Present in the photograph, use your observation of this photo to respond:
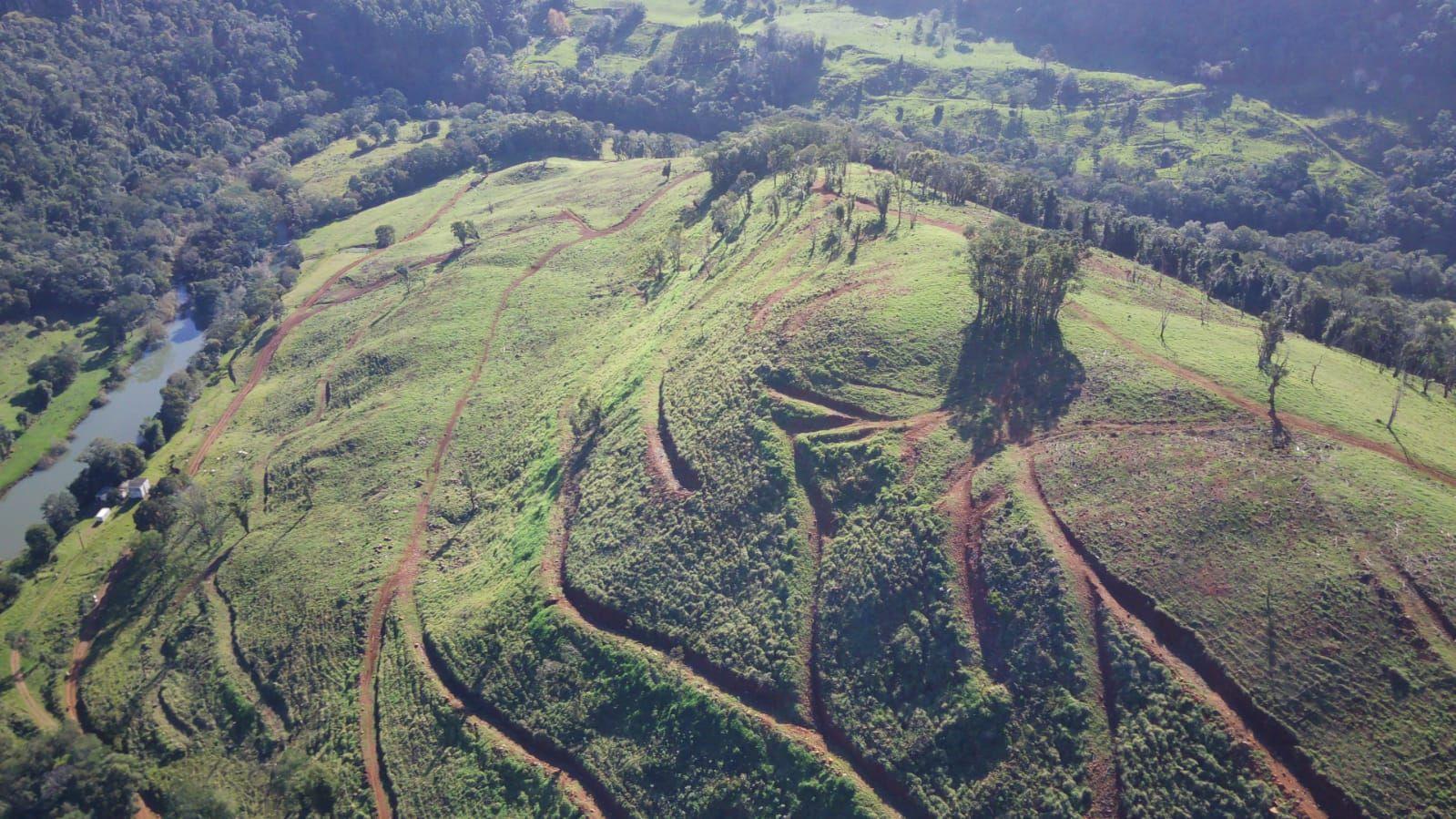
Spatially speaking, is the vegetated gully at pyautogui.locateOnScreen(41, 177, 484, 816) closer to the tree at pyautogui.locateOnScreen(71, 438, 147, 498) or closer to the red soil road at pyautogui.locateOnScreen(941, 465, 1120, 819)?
the tree at pyautogui.locateOnScreen(71, 438, 147, 498)

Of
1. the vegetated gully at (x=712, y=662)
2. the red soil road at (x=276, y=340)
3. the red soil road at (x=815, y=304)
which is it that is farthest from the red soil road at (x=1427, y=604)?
the red soil road at (x=276, y=340)

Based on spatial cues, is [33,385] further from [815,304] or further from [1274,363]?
[1274,363]

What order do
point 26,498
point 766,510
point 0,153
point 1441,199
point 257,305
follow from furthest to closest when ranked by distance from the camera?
point 0,153, point 1441,199, point 257,305, point 26,498, point 766,510

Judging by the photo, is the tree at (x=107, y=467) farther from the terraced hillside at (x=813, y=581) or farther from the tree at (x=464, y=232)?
the tree at (x=464, y=232)

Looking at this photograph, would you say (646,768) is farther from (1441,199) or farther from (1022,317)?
(1441,199)

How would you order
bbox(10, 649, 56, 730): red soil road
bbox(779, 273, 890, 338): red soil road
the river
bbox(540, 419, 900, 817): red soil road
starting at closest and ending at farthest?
bbox(540, 419, 900, 817): red soil road < bbox(10, 649, 56, 730): red soil road < bbox(779, 273, 890, 338): red soil road < the river

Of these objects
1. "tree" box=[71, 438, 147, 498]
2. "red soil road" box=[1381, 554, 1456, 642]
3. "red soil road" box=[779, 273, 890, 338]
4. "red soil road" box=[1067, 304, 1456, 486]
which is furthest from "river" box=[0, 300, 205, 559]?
"red soil road" box=[1381, 554, 1456, 642]

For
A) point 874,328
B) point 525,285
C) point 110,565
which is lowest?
point 110,565

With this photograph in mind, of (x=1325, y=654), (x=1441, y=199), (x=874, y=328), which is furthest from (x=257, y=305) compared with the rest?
(x=1441, y=199)
